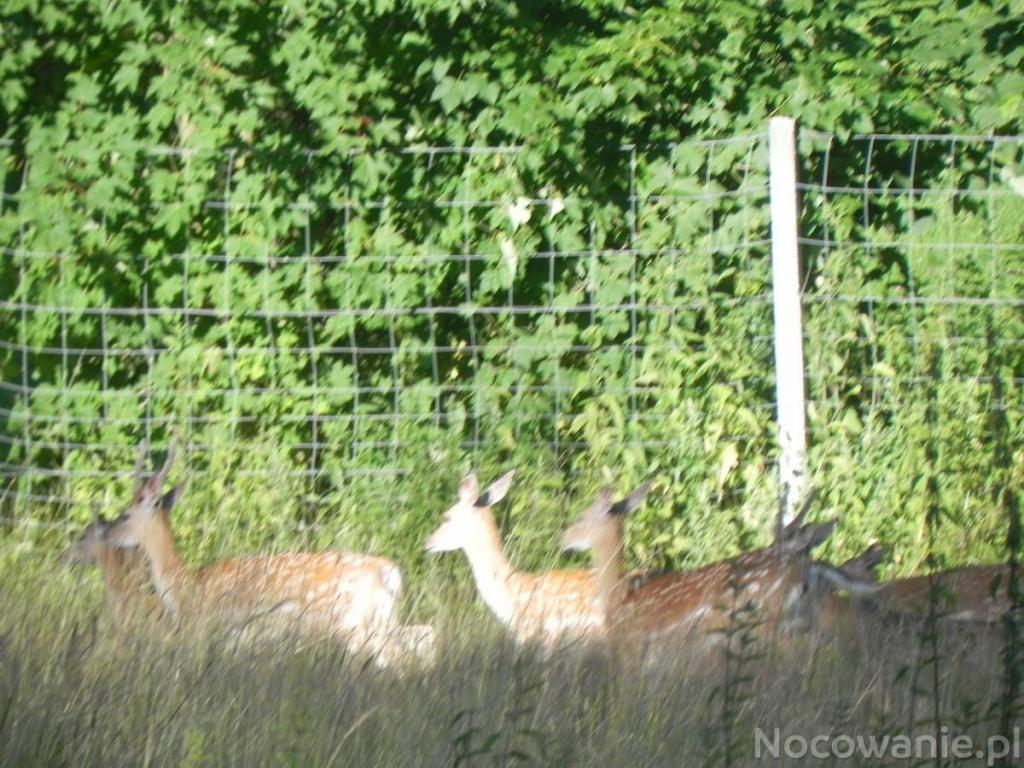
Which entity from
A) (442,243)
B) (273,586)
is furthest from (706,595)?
(442,243)

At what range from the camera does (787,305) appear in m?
7.09

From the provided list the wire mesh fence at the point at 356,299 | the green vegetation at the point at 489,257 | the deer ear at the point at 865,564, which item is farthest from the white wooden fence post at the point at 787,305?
the deer ear at the point at 865,564

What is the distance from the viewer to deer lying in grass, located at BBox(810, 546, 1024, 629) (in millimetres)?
5125

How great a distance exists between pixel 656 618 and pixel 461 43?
136 inches

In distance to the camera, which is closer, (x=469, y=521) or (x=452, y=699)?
(x=452, y=699)

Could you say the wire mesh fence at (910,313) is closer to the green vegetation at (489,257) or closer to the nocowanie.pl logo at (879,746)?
the green vegetation at (489,257)

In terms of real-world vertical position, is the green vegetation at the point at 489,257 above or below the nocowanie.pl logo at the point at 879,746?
above

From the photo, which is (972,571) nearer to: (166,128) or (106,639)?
(106,639)

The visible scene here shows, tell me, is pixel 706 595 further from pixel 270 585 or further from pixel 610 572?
pixel 270 585

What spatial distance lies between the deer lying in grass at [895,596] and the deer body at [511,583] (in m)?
0.75

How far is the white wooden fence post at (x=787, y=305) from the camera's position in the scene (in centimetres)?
702

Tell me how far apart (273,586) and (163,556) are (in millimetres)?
731

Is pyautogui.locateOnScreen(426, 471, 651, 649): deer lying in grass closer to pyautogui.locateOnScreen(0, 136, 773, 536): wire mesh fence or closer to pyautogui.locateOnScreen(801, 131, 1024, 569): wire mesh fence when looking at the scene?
pyautogui.locateOnScreen(0, 136, 773, 536): wire mesh fence

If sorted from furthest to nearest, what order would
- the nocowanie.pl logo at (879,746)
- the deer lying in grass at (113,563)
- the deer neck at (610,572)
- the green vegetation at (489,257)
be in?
the green vegetation at (489,257) → the deer lying in grass at (113,563) → the deer neck at (610,572) → the nocowanie.pl logo at (879,746)
